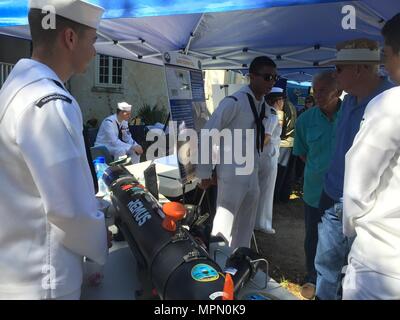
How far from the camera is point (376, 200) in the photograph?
4.35 ft

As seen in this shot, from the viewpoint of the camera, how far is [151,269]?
1.34 m

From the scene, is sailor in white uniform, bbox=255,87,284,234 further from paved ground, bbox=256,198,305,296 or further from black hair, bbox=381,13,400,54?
black hair, bbox=381,13,400,54

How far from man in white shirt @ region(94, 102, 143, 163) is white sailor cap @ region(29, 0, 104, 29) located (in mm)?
4089

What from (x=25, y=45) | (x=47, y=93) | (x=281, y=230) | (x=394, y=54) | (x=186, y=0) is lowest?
(x=281, y=230)

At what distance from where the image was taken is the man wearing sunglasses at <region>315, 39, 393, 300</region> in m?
2.12

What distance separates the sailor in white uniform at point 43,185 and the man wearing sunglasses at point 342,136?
5.48 ft

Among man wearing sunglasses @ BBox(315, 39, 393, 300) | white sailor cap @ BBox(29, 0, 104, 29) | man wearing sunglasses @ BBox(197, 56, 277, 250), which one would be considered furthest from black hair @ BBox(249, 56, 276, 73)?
white sailor cap @ BBox(29, 0, 104, 29)

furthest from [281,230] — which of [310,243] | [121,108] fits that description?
[121,108]

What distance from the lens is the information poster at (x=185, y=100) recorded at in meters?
3.51

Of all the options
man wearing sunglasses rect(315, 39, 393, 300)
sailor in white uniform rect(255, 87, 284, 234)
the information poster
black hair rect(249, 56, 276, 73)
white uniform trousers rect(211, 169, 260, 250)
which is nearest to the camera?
man wearing sunglasses rect(315, 39, 393, 300)

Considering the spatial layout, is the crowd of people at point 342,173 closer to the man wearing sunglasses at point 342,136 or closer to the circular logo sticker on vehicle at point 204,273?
the man wearing sunglasses at point 342,136

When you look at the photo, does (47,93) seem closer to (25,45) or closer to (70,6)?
(70,6)
